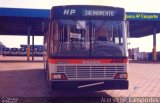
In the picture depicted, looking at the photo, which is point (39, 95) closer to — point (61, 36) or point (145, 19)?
point (61, 36)

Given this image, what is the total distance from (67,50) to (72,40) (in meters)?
0.37

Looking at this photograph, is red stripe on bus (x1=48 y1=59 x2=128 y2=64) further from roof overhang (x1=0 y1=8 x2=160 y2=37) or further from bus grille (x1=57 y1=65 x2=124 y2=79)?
roof overhang (x1=0 y1=8 x2=160 y2=37)

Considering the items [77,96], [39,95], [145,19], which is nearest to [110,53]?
[77,96]

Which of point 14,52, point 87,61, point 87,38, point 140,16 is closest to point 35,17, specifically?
point 140,16

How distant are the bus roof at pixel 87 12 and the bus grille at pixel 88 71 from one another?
5.48 ft

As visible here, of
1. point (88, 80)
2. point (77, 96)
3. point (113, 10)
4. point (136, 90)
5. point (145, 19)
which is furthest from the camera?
point (145, 19)

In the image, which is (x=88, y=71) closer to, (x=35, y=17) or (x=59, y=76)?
(x=59, y=76)

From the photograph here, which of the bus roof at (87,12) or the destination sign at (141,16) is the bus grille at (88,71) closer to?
the bus roof at (87,12)

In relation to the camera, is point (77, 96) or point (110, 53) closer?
point (110, 53)

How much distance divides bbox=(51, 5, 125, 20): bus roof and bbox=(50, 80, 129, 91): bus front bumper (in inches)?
83.3

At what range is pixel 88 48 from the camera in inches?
360

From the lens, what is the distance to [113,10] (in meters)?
9.62

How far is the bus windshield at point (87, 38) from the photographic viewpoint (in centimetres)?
912

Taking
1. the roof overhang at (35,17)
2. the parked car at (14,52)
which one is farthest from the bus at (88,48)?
the parked car at (14,52)
